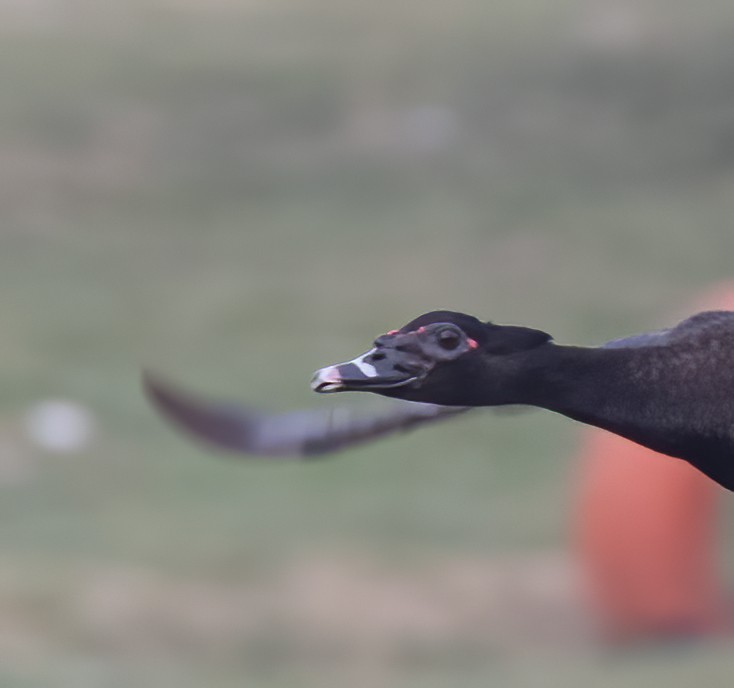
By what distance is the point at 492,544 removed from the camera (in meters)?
10.6

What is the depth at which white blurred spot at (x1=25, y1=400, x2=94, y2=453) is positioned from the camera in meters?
11.8

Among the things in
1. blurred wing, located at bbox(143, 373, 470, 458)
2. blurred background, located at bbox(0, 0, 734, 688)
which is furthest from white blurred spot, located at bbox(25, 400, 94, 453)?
blurred wing, located at bbox(143, 373, 470, 458)

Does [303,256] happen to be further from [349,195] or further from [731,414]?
[731,414]

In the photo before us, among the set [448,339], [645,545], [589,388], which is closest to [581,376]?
[589,388]

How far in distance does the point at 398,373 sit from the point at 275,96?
544 inches

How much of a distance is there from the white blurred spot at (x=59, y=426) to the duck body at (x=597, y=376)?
343 inches

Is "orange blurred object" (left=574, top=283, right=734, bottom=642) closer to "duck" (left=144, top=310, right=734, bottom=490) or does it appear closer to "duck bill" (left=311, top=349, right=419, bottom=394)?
"duck" (left=144, top=310, right=734, bottom=490)

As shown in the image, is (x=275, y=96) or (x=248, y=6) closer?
(x=275, y=96)

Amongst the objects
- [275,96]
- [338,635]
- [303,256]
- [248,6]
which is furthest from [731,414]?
[248,6]

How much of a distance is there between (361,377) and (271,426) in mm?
2589

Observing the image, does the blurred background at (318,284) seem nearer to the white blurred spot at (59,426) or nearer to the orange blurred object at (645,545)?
the white blurred spot at (59,426)

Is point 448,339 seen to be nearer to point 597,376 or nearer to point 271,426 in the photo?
point 597,376

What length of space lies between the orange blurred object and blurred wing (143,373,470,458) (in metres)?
4.57

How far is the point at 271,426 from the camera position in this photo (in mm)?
5629
